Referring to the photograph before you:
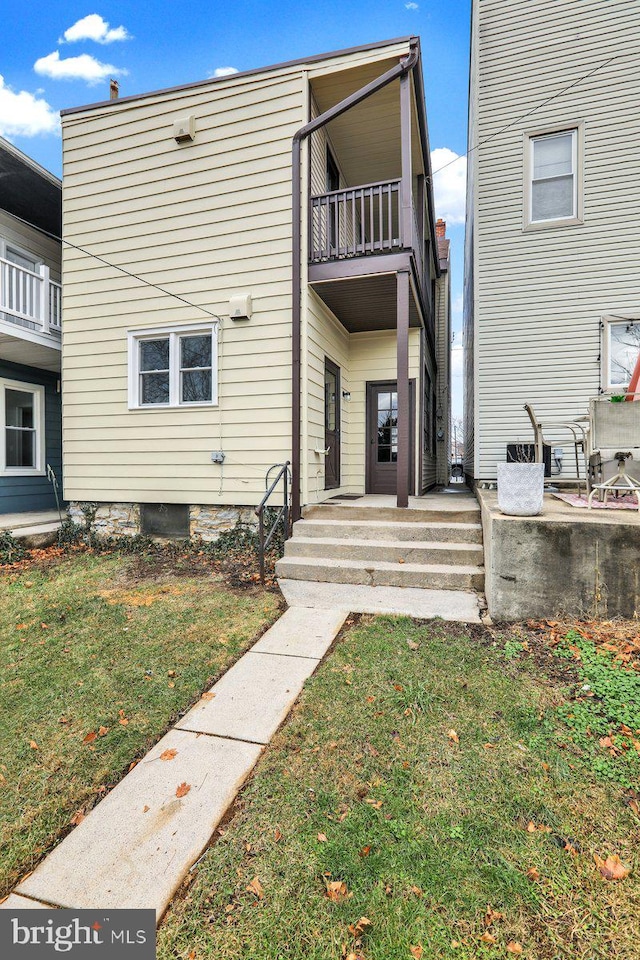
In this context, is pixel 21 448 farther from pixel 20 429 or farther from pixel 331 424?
pixel 331 424

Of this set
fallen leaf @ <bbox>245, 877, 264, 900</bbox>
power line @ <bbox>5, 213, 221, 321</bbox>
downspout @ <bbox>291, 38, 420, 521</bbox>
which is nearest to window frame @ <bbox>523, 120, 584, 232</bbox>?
downspout @ <bbox>291, 38, 420, 521</bbox>

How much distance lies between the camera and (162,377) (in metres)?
7.09

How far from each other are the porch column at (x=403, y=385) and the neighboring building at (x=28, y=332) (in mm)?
5909

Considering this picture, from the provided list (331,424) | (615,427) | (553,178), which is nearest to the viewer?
(615,427)

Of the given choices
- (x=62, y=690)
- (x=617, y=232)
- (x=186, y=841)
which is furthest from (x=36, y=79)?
(x=186, y=841)

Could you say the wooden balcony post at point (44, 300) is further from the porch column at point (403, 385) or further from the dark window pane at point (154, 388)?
the porch column at point (403, 385)

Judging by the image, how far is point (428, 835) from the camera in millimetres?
1816

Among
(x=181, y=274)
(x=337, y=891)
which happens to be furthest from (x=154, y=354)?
(x=337, y=891)

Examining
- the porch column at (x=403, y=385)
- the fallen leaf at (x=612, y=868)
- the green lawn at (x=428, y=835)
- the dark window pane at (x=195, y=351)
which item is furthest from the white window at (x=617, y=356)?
the fallen leaf at (x=612, y=868)

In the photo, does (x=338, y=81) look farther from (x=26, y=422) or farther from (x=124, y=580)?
(x=26, y=422)

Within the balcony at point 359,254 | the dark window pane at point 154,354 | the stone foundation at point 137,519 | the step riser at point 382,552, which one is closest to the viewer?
the step riser at point 382,552

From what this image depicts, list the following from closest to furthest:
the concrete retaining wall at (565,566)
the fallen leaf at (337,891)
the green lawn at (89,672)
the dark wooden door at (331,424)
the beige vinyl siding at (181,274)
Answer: the fallen leaf at (337,891), the green lawn at (89,672), the concrete retaining wall at (565,566), the beige vinyl siding at (181,274), the dark wooden door at (331,424)

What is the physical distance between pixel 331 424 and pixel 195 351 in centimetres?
238

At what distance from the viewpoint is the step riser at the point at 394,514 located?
5.42m
